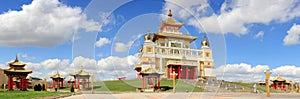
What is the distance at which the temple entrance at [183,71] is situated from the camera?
46.8 metres

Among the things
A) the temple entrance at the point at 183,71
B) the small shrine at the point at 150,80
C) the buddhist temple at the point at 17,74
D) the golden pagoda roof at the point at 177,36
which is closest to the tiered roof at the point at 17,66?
the buddhist temple at the point at 17,74

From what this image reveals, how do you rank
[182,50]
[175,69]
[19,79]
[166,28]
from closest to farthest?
[19,79] → [175,69] → [182,50] → [166,28]

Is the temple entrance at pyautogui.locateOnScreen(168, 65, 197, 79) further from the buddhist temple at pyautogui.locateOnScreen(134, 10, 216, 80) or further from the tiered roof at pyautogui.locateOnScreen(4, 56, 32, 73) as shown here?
the tiered roof at pyautogui.locateOnScreen(4, 56, 32, 73)

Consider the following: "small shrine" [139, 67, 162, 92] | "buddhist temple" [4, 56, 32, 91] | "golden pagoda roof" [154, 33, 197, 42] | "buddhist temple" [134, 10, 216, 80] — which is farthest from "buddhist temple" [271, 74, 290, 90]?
"buddhist temple" [4, 56, 32, 91]

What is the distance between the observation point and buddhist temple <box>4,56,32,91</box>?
33.2 metres

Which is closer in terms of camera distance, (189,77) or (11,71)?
(11,71)

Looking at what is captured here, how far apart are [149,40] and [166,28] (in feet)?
24.0

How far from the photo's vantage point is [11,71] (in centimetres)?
3328

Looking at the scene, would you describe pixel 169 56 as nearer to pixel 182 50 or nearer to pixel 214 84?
pixel 182 50

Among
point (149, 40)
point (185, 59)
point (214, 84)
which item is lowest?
point (214, 84)

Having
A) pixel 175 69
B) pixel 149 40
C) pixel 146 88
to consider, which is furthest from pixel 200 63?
pixel 146 88

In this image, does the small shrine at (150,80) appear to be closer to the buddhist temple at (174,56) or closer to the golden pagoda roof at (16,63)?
the buddhist temple at (174,56)

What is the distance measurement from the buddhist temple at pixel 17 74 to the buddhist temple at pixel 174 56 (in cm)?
1699

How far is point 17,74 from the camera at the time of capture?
111 ft
